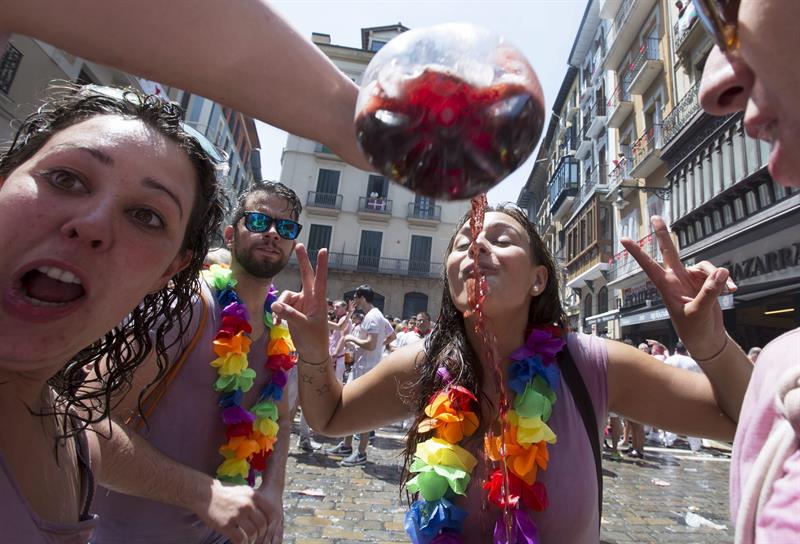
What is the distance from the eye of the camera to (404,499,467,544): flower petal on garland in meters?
1.65

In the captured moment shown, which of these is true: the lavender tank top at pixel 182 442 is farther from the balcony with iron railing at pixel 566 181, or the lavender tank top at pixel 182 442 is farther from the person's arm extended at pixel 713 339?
the balcony with iron railing at pixel 566 181

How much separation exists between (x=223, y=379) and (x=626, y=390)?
185cm

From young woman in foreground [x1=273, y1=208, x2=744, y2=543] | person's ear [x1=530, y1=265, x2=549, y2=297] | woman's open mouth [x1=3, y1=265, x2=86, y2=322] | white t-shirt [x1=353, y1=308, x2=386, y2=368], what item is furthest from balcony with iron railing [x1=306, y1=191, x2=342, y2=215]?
woman's open mouth [x1=3, y1=265, x2=86, y2=322]

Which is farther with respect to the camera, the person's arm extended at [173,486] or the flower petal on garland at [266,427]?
the flower petal on garland at [266,427]

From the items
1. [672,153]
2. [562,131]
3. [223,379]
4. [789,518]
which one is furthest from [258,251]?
[562,131]

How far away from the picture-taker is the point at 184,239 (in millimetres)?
1386

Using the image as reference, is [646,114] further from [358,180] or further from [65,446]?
[65,446]

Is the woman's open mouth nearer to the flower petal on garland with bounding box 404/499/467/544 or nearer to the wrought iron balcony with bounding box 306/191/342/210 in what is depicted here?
the flower petal on garland with bounding box 404/499/467/544

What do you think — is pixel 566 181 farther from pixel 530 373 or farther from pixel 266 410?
pixel 266 410

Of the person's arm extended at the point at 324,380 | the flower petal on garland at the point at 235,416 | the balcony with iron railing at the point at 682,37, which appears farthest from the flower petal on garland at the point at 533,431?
the balcony with iron railing at the point at 682,37

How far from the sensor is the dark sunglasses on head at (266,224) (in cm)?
275

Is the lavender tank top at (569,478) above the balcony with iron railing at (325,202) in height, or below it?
below

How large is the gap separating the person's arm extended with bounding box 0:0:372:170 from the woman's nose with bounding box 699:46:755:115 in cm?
63

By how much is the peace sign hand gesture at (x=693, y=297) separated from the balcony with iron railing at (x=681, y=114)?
41.9 ft
